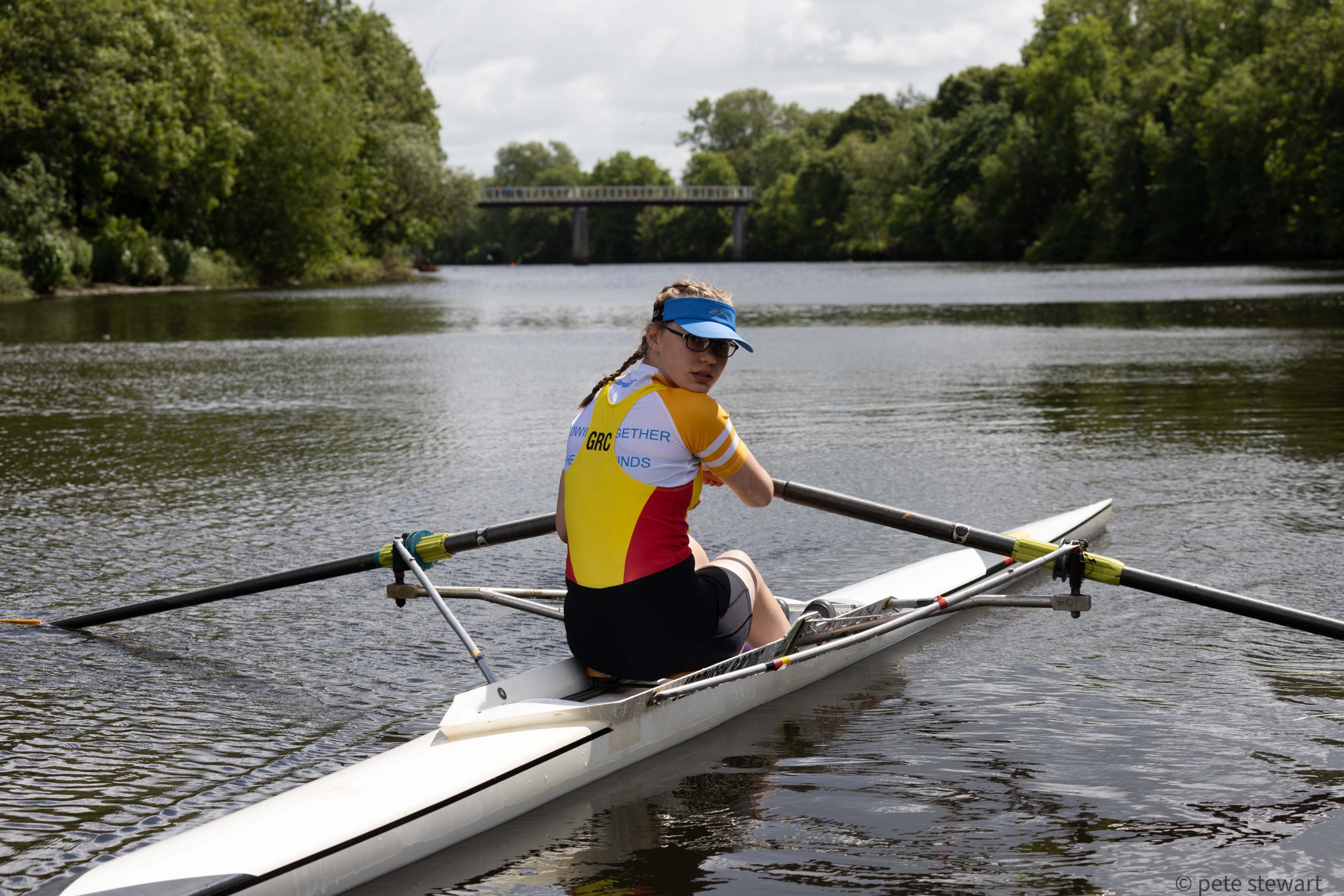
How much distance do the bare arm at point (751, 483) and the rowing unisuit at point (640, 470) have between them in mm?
45

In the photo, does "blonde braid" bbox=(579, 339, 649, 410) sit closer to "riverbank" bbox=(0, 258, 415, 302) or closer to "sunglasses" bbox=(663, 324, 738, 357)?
"sunglasses" bbox=(663, 324, 738, 357)

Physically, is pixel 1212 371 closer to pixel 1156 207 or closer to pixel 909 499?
pixel 909 499

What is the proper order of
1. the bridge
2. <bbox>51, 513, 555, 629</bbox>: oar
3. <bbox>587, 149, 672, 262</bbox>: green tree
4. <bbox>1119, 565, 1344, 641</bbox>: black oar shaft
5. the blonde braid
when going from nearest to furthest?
the blonde braid → <bbox>1119, 565, 1344, 641</bbox>: black oar shaft → <bbox>51, 513, 555, 629</bbox>: oar → the bridge → <bbox>587, 149, 672, 262</bbox>: green tree

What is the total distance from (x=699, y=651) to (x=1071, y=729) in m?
1.74

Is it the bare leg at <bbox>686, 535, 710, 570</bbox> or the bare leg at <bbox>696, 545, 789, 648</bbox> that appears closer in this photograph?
the bare leg at <bbox>686, 535, 710, 570</bbox>

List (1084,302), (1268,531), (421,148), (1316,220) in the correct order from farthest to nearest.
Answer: (421,148), (1316,220), (1084,302), (1268,531)

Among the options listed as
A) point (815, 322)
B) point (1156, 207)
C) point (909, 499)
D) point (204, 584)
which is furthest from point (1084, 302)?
point (1156, 207)

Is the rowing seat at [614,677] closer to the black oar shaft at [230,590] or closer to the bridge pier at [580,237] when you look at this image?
the black oar shaft at [230,590]

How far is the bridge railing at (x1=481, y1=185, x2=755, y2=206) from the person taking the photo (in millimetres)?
127438

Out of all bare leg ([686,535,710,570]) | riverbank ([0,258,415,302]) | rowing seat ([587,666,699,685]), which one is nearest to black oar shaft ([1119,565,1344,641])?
bare leg ([686,535,710,570])

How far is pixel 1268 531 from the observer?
9.23 m

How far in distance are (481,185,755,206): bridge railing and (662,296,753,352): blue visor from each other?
116 m

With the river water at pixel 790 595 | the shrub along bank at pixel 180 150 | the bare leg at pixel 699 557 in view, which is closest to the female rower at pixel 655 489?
the bare leg at pixel 699 557

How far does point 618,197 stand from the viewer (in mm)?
133625
